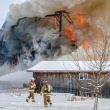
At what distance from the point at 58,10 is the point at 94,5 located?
225 inches

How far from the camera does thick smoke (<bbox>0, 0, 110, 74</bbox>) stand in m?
29.4

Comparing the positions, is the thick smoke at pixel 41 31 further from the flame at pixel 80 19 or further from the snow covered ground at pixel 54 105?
the snow covered ground at pixel 54 105

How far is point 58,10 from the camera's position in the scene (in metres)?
30.3

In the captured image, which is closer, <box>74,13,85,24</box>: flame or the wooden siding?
the wooden siding

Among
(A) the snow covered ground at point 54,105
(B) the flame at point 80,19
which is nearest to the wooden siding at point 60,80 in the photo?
(A) the snow covered ground at point 54,105

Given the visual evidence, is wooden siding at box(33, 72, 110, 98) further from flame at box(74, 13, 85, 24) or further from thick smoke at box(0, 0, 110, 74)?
flame at box(74, 13, 85, 24)

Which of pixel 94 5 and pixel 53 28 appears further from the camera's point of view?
pixel 53 28

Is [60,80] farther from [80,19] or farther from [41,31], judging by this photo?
[41,31]

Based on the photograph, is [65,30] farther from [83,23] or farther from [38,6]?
[38,6]

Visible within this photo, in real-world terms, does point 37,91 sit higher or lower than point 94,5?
lower

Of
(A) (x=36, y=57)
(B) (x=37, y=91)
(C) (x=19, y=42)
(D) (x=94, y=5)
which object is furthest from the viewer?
(C) (x=19, y=42)

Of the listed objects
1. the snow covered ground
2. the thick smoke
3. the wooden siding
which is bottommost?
the snow covered ground

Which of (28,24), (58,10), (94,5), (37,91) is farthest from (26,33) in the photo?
(37,91)

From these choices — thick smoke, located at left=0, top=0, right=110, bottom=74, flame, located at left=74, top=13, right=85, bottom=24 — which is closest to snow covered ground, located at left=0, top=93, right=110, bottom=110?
thick smoke, located at left=0, top=0, right=110, bottom=74
